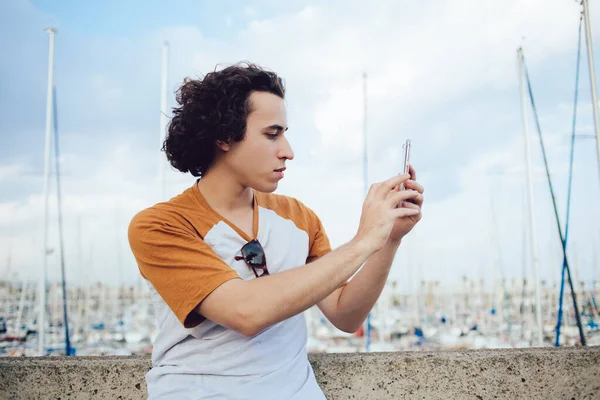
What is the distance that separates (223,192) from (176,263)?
0.41m

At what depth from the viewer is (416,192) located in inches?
78.3

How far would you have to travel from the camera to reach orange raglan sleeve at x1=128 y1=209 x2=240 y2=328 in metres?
1.80

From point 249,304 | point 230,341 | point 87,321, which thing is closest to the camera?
point 249,304

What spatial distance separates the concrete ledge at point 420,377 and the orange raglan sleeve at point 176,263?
0.72m

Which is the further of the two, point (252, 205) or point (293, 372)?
point (252, 205)

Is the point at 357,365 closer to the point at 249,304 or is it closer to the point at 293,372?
the point at 293,372

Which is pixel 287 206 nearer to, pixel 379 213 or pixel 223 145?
pixel 223 145

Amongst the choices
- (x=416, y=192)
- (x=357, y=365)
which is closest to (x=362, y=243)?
(x=416, y=192)

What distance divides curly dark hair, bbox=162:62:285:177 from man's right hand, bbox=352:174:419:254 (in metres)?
0.58

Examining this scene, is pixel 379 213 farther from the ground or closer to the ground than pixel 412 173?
closer to the ground

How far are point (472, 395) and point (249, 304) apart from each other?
4.15 ft

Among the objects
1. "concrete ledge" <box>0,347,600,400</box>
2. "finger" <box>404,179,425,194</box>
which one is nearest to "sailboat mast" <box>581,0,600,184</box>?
"concrete ledge" <box>0,347,600,400</box>

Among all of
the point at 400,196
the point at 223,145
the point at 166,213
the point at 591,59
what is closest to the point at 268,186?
the point at 223,145

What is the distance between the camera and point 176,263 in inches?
73.3
